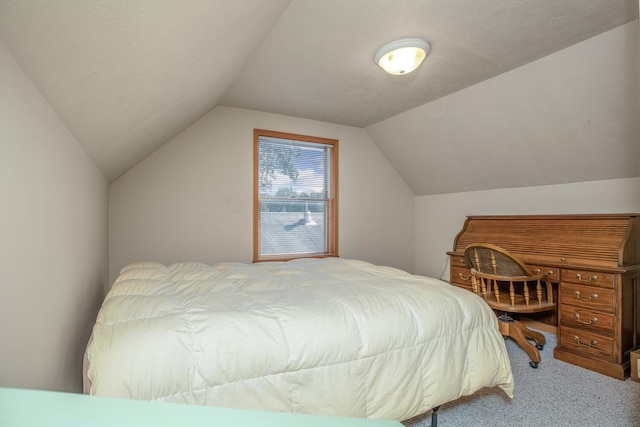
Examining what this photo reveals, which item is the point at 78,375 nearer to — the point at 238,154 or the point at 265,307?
the point at 265,307

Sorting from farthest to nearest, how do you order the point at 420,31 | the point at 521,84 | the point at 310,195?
1. the point at 310,195
2. the point at 521,84
3. the point at 420,31

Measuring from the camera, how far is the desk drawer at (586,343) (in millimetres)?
2172

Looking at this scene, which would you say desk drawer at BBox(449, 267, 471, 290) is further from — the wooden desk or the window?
the window

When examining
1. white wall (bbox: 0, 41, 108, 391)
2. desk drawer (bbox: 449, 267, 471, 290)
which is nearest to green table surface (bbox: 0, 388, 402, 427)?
white wall (bbox: 0, 41, 108, 391)

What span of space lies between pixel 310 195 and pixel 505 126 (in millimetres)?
2192

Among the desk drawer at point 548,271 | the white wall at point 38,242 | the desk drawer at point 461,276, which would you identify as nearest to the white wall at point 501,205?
the desk drawer at point 461,276

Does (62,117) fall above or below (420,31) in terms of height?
below

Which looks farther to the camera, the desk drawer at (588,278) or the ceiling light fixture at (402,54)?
the desk drawer at (588,278)

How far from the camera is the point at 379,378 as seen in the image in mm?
1310

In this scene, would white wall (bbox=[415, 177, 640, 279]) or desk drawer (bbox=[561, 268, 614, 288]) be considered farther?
white wall (bbox=[415, 177, 640, 279])

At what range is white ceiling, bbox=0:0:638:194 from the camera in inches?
32.2

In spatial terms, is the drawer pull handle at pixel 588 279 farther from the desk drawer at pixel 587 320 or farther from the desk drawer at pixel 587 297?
the desk drawer at pixel 587 320

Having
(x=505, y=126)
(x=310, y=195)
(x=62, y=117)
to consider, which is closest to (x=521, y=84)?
(x=505, y=126)

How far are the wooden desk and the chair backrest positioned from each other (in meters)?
0.17
